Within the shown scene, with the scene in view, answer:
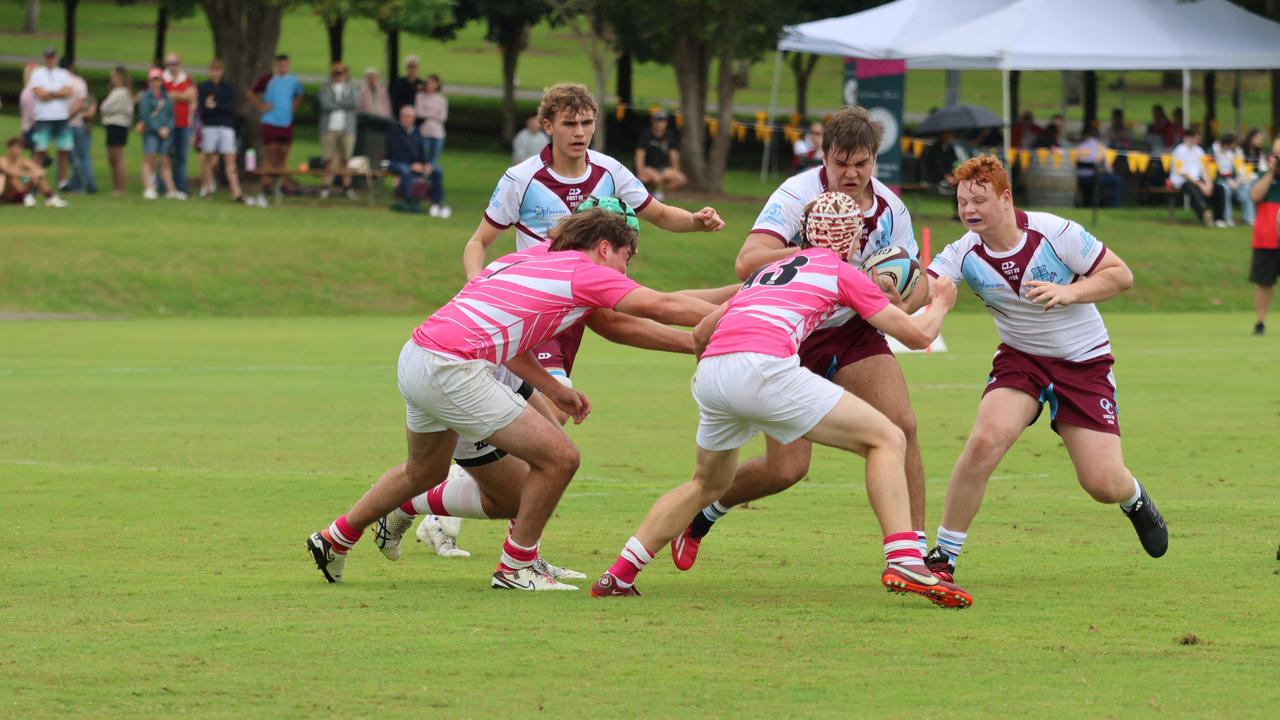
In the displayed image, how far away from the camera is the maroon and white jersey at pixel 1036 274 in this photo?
8.33m

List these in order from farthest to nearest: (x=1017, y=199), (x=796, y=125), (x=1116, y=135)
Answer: (x=796, y=125)
(x=1116, y=135)
(x=1017, y=199)

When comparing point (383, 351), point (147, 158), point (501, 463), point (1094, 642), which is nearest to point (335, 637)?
point (501, 463)

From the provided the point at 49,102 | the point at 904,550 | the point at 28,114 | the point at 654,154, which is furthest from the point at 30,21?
the point at 904,550

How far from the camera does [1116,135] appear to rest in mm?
43156

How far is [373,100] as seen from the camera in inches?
1358

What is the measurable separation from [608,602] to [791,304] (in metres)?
1.50

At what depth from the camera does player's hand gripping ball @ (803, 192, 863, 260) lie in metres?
7.68

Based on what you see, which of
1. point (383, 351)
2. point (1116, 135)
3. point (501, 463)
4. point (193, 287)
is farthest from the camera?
point (1116, 135)

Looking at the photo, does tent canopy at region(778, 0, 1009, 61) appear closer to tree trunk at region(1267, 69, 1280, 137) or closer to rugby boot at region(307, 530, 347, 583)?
tree trunk at region(1267, 69, 1280, 137)

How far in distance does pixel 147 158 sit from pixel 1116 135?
2311 centimetres

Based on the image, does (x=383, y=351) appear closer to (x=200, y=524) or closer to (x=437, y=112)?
(x=200, y=524)

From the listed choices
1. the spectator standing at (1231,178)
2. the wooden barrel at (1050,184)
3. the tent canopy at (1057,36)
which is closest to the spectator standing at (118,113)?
the tent canopy at (1057,36)

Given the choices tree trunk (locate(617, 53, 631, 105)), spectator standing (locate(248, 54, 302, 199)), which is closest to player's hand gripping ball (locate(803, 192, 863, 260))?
spectator standing (locate(248, 54, 302, 199))

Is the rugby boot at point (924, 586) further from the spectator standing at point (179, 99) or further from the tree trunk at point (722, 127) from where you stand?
the tree trunk at point (722, 127)
